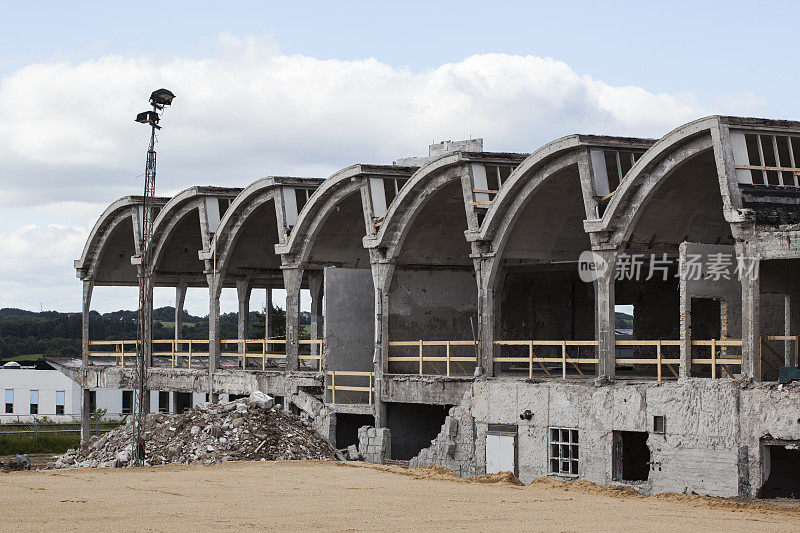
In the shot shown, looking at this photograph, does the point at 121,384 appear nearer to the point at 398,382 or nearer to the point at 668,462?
the point at 398,382

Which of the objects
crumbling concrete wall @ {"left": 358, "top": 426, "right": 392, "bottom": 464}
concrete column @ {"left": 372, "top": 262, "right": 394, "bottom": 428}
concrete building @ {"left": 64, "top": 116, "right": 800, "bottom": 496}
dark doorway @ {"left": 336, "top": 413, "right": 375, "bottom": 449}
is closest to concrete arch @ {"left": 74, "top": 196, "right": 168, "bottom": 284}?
concrete building @ {"left": 64, "top": 116, "right": 800, "bottom": 496}

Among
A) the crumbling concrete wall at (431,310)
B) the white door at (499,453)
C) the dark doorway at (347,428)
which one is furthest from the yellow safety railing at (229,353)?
the white door at (499,453)

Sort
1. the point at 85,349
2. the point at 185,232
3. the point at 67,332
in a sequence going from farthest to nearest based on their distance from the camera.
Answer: the point at 67,332
the point at 85,349
the point at 185,232

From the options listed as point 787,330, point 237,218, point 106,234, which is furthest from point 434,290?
point 106,234

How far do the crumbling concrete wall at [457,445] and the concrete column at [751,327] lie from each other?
678cm

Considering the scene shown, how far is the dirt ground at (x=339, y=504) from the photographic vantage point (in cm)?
1606

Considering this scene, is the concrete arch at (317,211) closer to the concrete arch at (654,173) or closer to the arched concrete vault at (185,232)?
the arched concrete vault at (185,232)

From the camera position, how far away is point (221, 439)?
84.5 feet

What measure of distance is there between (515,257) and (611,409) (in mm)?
5877

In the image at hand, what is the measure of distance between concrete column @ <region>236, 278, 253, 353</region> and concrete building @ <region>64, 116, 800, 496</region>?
238cm

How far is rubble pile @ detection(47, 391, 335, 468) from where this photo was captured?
2545 centimetres

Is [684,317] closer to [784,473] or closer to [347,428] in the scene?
[784,473]

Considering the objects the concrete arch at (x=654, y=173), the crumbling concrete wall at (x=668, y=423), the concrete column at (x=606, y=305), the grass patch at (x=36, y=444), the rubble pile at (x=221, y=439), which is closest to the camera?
the crumbling concrete wall at (x=668, y=423)

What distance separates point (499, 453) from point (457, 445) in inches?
A: 49.1
